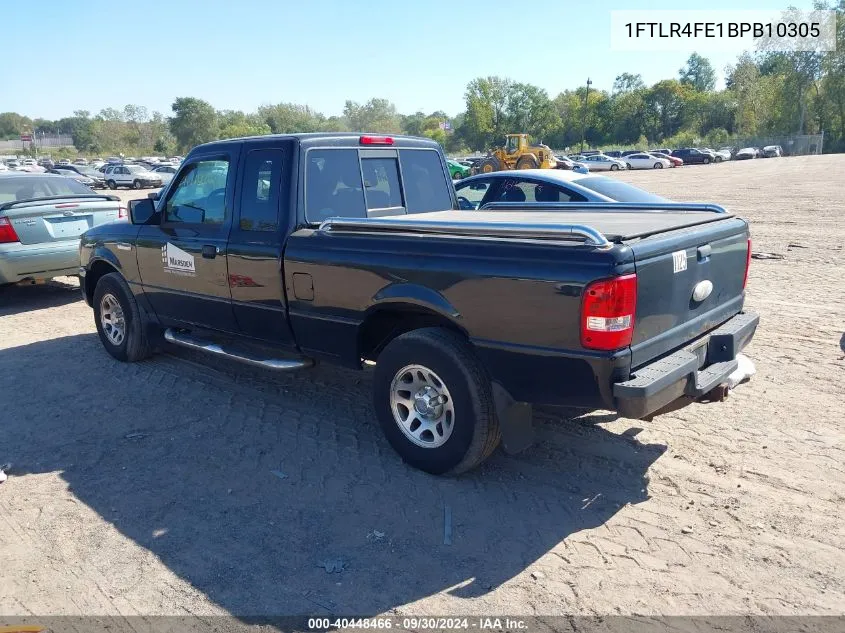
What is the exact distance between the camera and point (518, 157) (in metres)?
39.0

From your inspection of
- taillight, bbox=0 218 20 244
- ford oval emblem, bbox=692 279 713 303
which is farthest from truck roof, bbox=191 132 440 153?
taillight, bbox=0 218 20 244

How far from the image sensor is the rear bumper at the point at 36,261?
27.7 feet

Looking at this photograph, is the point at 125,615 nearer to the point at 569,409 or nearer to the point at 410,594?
the point at 410,594

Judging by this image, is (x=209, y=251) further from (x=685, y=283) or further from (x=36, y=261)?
(x=36, y=261)

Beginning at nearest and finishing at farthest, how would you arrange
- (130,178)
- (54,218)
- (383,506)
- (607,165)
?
(383,506)
(54,218)
(130,178)
(607,165)

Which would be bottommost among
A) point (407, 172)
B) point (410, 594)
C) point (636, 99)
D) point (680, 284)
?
point (410, 594)

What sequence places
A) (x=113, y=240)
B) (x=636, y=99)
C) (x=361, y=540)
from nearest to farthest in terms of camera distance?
1. (x=361, y=540)
2. (x=113, y=240)
3. (x=636, y=99)

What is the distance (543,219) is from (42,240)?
6950mm

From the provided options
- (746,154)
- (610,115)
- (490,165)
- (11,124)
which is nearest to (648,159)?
(746,154)

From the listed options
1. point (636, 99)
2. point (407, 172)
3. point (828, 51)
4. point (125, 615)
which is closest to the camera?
point (125, 615)

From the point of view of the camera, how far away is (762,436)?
4492 millimetres

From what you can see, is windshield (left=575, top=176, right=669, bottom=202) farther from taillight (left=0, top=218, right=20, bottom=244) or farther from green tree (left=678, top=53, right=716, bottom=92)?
green tree (left=678, top=53, right=716, bottom=92)

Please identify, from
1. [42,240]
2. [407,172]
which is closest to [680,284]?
[407,172]

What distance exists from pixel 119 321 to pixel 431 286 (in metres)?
3.99
